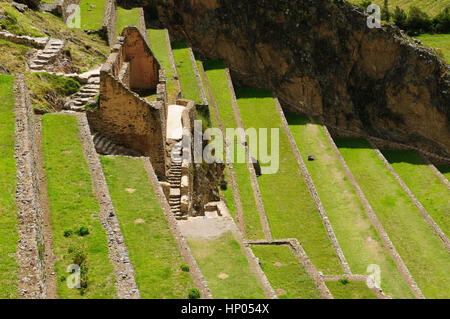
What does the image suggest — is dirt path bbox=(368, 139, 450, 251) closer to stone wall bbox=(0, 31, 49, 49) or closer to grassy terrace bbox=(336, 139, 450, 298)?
grassy terrace bbox=(336, 139, 450, 298)

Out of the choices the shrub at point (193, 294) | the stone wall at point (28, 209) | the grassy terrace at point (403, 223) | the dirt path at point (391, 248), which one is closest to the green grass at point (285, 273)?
the shrub at point (193, 294)

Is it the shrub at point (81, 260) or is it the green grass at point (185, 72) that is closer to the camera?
the shrub at point (81, 260)

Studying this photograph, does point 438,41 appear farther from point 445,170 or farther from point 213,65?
point 213,65

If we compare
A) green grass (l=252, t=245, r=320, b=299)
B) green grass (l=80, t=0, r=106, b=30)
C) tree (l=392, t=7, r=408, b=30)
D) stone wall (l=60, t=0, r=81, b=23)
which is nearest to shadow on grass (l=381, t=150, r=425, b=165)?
tree (l=392, t=7, r=408, b=30)

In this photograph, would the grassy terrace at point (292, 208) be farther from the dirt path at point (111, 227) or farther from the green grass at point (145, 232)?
the dirt path at point (111, 227)

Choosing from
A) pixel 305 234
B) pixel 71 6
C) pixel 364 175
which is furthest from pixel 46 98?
pixel 364 175

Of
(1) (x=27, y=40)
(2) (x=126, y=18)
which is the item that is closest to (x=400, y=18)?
(2) (x=126, y=18)
